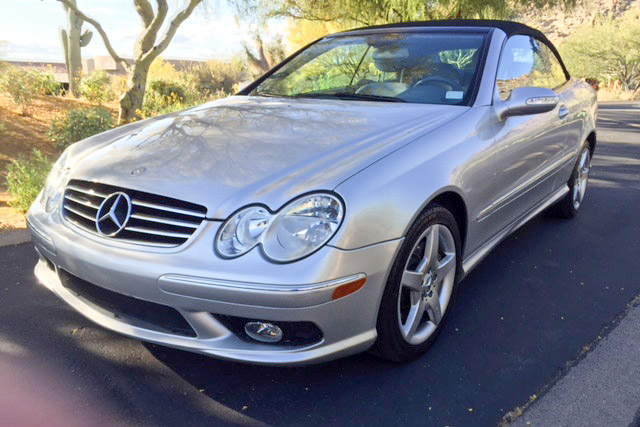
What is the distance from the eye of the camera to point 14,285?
130 inches

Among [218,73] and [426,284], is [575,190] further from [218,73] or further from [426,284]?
[218,73]

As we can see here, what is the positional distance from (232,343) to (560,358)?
153cm

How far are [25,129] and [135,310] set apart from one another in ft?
23.8

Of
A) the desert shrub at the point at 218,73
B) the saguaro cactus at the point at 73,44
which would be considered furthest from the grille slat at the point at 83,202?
the desert shrub at the point at 218,73

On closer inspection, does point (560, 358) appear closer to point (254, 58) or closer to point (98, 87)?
point (98, 87)

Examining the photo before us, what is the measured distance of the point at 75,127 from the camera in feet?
24.7

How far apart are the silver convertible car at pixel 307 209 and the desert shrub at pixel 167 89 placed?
8.84m

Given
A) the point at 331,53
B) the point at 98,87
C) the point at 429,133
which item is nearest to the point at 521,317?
Answer: the point at 429,133

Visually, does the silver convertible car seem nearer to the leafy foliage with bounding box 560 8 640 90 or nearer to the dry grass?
the dry grass

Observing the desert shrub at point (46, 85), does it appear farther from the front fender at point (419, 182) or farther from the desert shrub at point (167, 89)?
the front fender at point (419, 182)

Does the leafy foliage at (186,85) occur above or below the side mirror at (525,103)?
below

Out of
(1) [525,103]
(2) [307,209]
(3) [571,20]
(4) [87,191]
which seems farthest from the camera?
(3) [571,20]

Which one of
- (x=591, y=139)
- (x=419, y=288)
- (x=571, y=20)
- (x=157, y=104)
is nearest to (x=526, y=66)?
(x=591, y=139)

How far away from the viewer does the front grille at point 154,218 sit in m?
2.04
